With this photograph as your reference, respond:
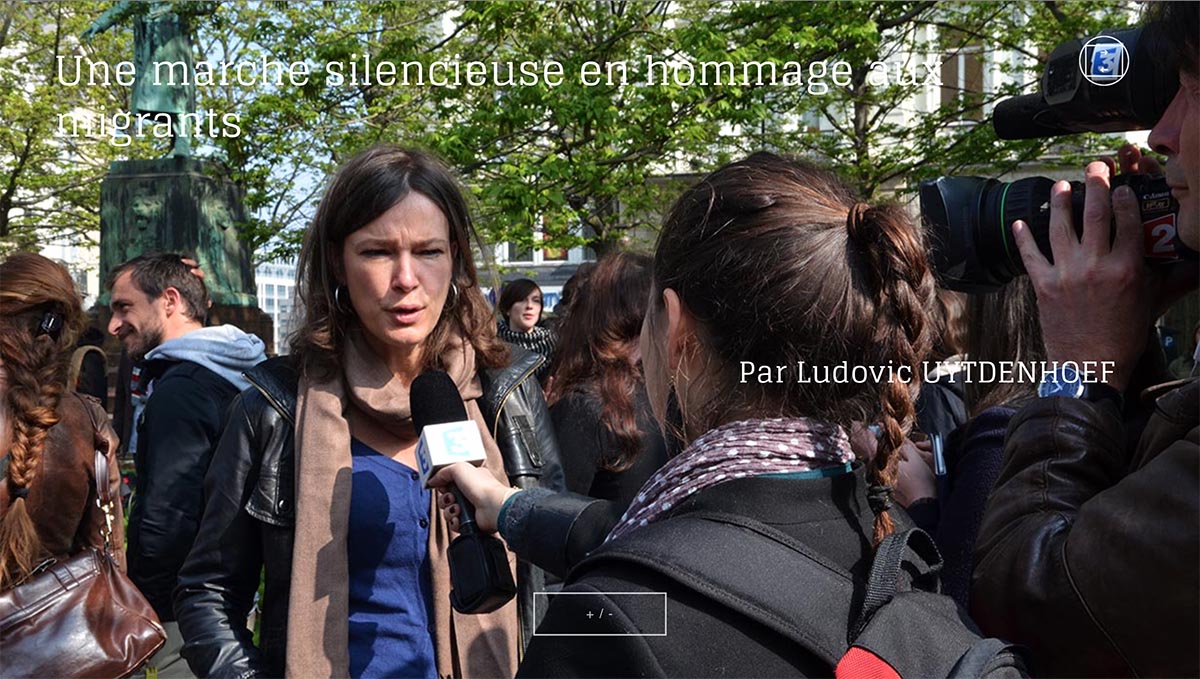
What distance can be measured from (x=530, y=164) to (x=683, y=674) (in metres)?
8.28

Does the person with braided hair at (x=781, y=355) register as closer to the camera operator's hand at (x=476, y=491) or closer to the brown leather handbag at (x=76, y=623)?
the camera operator's hand at (x=476, y=491)

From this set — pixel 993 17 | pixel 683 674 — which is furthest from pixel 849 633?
pixel 993 17

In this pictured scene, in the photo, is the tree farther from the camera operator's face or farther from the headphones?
the camera operator's face

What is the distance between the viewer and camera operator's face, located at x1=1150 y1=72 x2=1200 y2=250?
144 cm

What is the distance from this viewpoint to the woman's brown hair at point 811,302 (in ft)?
5.03

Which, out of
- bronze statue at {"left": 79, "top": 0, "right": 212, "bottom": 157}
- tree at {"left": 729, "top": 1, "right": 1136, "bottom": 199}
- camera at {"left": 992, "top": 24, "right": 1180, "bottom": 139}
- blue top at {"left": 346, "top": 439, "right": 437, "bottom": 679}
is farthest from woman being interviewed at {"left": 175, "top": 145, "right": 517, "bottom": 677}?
tree at {"left": 729, "top": 1, "right": 1136, "bottom": 199}

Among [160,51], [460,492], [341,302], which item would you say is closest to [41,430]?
[341,302]

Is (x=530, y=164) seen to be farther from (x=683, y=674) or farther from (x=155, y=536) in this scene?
(x=683, y=674)

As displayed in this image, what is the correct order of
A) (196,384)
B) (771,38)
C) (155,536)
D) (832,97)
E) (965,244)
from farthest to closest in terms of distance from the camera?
(832,97) < (771,38) < (196,384) < (155,536) < (965,244)

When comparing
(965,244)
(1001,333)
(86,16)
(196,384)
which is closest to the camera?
(965,244)

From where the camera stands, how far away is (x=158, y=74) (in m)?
8.78

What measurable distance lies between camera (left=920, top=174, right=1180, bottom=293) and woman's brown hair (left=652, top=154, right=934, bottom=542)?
0.29 metres

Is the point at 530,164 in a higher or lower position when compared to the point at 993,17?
lower

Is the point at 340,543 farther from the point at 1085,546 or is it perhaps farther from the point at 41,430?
the point at 1085,546
